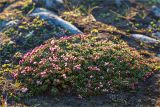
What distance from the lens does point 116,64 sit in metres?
13.6

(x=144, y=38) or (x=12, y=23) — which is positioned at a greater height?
(x=12, y=23)

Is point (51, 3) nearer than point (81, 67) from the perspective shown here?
No

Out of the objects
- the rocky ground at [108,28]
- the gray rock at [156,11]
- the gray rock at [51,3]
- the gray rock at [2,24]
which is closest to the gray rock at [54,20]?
the rocky ground at [108,28]

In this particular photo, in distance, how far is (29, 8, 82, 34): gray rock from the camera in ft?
54.0

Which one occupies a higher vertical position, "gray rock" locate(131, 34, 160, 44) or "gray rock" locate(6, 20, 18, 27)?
"gray rock" locate(6, 20, 18, 27)

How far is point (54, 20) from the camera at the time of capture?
17000mm

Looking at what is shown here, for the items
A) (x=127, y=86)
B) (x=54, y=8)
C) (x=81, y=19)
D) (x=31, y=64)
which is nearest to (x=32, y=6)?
(x=54, y=8)

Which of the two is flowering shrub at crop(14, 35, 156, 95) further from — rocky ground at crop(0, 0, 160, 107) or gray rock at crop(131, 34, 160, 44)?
gray rock at crop(131, 34, 160, 44)

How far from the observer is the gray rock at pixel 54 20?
54.0 feet

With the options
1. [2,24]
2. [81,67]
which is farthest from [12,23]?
[81,67]

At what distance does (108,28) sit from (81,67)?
4.22 metres

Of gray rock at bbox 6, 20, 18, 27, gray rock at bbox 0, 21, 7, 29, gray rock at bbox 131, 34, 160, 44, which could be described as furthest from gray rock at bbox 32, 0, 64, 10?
gray rock at bbox 131, 34, 160, 44

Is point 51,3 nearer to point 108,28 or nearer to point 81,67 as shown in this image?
point 108,28

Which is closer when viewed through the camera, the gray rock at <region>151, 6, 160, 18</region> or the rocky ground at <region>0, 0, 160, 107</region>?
the rocky ground at <region>0, 0, 160, 107</region>
